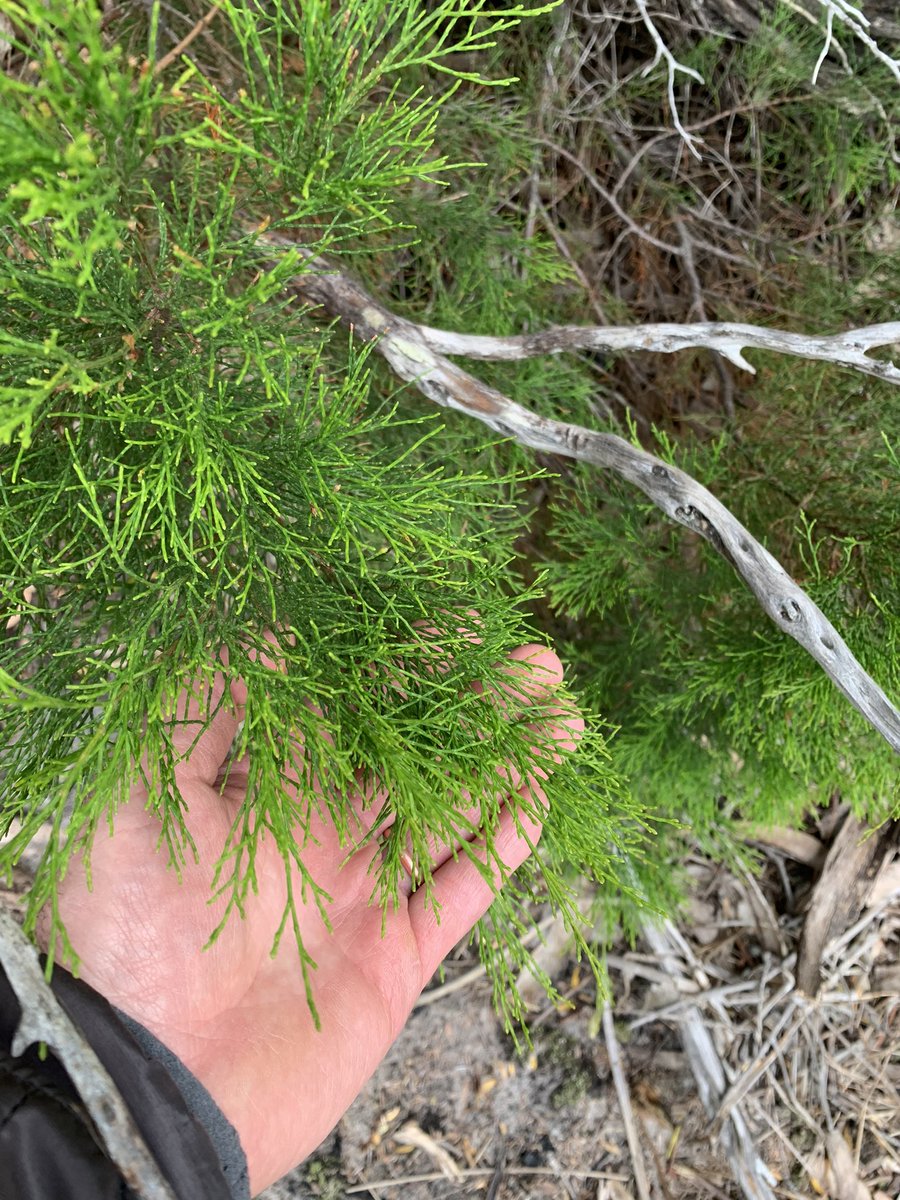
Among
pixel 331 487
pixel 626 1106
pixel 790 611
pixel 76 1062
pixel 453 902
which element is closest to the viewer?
pixel 76 1062

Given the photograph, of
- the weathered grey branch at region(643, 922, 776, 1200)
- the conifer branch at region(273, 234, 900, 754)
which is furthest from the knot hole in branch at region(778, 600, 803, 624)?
the weathered grey branch at region(643, 922, 776, 1200)

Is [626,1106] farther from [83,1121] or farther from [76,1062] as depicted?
[76,1062]

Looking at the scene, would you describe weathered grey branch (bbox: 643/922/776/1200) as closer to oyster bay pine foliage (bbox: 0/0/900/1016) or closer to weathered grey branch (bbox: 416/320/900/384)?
oyster bay pine foliage (bbox: 0/0/900/1016)

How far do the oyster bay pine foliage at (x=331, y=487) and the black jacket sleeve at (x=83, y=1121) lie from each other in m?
0.24

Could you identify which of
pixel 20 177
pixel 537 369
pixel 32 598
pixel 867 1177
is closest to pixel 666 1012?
pixel 867 1177

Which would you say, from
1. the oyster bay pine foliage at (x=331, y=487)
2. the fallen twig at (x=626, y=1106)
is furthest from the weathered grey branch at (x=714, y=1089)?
the oyster bay pine foliage at (x=331, y=487)

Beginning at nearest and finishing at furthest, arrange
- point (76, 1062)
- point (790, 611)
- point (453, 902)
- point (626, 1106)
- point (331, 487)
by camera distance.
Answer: point (76, 1062) < point (331, 487) < point (790, 611) < point (453, 902) < point (626, 1106)

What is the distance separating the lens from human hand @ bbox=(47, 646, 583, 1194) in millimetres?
1256

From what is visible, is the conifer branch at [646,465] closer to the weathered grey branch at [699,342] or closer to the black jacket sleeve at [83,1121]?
the weathered grey branch at [699,342]

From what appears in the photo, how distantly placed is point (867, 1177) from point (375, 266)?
306cm

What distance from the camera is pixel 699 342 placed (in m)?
1.46

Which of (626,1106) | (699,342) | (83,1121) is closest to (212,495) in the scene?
(83,1121)

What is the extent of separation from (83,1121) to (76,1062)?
16 cm

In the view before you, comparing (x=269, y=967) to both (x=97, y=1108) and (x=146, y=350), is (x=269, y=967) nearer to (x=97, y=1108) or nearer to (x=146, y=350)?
(x=97, y=1108)
